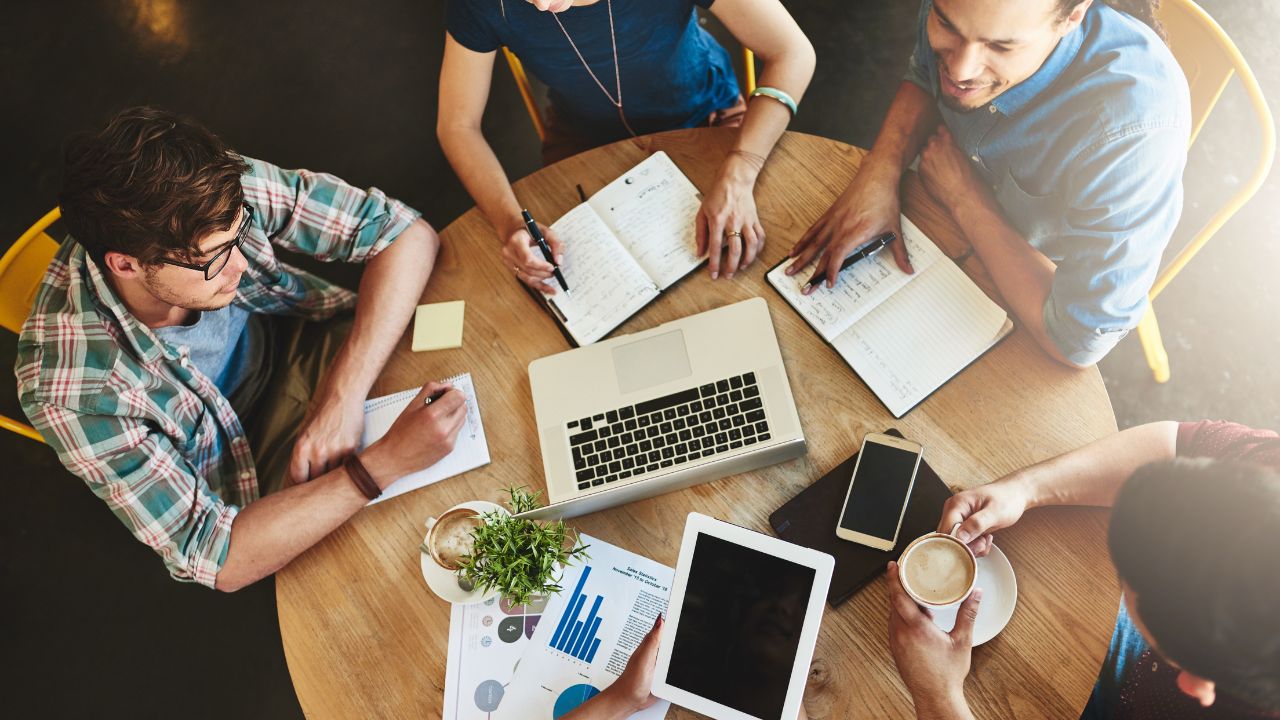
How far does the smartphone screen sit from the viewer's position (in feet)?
3.75

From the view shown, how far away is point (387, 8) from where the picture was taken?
2.90 metres

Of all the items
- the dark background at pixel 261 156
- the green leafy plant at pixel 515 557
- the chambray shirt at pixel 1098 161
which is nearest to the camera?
the chambray shirt at pixel 1098 161

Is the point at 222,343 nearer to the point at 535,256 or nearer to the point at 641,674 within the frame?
the point at 535,256

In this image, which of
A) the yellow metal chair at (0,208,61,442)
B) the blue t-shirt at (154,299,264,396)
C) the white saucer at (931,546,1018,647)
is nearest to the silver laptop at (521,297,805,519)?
the white saucer at (931,546,1018,647)

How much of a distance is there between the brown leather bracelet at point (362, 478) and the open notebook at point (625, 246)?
42cm

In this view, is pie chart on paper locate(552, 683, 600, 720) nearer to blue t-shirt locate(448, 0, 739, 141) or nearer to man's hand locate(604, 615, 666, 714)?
man's hand locate(604, 615, 666, 714)

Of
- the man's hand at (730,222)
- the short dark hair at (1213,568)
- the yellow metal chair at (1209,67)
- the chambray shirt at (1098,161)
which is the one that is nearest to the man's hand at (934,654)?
the short dark hair at (1213,568)

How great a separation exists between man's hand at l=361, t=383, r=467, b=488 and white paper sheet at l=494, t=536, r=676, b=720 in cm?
31

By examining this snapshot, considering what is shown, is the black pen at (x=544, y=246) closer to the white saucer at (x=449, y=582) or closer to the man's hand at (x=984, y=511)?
the white saucer at (x=449, y=582)

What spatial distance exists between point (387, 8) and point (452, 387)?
86.1 inches

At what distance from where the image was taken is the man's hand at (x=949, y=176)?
1299 millimetres

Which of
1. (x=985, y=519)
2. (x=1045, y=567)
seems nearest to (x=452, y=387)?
(x=985, y=519)

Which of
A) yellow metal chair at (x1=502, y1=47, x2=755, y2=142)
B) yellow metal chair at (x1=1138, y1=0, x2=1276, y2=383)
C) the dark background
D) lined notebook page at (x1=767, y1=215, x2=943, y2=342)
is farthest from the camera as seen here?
the dark background

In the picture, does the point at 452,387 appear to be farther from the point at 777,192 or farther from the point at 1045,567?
the point at 1045,567
